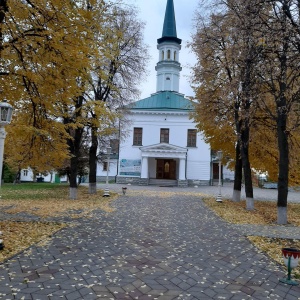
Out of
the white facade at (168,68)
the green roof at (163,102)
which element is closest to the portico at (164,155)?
the green roof at (163,102)

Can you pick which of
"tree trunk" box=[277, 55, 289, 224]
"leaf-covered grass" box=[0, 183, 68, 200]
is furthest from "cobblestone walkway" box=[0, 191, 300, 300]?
"leaf-covered grass" box=[0, 183, 68, 200]

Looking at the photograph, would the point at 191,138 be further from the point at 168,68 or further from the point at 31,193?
the point at 31,193

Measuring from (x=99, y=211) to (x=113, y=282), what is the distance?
26.5 feet

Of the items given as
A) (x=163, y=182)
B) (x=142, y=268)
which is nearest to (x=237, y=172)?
(x=142, y=268)

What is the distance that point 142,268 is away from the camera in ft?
19.3

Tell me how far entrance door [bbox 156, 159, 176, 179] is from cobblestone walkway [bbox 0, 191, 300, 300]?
33.6m

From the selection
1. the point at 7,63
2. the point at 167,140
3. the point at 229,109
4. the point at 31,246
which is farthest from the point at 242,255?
the point at 167,140

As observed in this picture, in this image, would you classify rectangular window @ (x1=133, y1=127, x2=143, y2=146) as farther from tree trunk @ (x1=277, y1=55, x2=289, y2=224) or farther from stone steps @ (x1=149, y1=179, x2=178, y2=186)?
tree trunk @ (x1=277, y1=55, x2=289, y2=224)

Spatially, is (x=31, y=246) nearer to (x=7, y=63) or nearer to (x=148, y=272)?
(x=148, y=272)

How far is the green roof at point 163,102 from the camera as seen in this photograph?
43875 mm

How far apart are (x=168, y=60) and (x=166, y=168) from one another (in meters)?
16.9

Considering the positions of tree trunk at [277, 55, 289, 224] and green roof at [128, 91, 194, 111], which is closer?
tree trunk at [277, 55, 289, 224]

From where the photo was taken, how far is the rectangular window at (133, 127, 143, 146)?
142 ft

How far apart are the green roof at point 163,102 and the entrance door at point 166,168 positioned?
7207 millimetres
